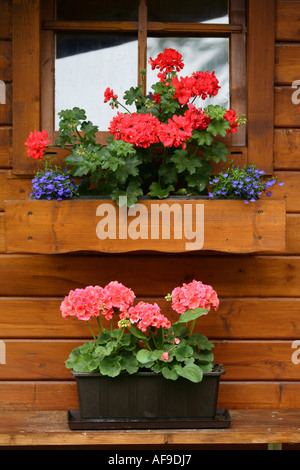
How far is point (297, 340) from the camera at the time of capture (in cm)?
249

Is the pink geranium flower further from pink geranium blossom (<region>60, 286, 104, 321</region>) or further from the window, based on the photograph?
the window

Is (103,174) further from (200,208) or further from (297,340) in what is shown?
(297,340)

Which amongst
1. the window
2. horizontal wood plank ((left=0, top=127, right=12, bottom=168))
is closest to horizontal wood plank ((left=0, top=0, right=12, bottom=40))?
the window

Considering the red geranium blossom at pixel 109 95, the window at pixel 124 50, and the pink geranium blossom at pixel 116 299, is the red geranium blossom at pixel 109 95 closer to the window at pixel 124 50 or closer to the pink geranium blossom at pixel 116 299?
the window at pixel 124 50

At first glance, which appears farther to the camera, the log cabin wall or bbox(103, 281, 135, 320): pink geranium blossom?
the log cabin wall

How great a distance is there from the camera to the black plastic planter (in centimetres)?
219

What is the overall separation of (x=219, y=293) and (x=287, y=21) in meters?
1.13

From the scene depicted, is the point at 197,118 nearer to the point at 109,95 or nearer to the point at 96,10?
the point at 109,95

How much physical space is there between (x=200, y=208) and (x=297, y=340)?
72cm

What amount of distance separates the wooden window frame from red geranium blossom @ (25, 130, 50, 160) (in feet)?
0.49

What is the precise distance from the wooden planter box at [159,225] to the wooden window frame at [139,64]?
0.94 feet

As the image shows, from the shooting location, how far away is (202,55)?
2541 mm

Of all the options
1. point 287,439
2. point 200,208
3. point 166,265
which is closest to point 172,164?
point 200,208

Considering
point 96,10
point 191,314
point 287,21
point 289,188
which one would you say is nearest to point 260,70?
point 287,21
